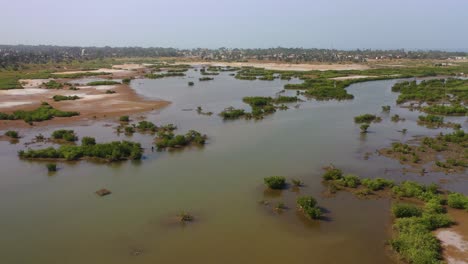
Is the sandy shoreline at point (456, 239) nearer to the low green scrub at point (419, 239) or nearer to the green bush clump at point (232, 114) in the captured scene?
the low green scrub at point (419, 239)

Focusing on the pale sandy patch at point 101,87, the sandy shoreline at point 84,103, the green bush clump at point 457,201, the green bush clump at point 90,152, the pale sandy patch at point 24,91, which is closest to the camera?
the green bush clump at point 457,201

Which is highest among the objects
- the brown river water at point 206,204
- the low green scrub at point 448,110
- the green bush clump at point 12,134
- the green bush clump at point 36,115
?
the low green scrub at point 448,110

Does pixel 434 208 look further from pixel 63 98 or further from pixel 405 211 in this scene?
pixel 63 98

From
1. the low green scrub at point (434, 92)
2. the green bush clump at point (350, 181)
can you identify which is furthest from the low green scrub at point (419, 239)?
the low green scrub at point (434, 92)

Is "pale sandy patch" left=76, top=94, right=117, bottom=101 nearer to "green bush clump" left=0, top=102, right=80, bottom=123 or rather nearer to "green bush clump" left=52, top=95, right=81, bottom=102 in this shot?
"green bush clump" left=52, top=95, right=81, bottom=102

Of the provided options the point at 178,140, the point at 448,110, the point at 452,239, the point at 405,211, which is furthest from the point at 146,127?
the point at 448,110

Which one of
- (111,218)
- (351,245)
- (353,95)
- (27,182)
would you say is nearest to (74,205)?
(111,218)

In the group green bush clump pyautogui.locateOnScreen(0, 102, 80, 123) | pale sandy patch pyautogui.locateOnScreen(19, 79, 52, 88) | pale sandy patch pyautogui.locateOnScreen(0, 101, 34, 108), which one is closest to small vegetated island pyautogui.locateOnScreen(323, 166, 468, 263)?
green bush clump pyautogui.locateOnScreen(0, 102, 80, 123)

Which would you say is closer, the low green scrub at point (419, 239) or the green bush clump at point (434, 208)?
the low green scrub at point (419, 239)
